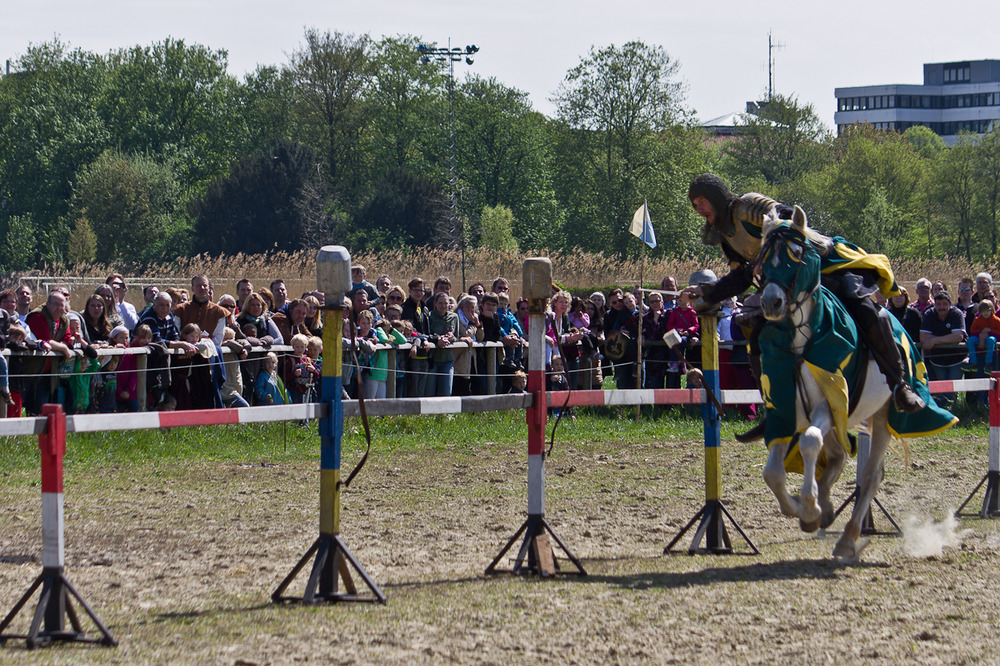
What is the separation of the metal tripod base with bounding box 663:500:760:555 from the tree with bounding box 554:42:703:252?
5622cm

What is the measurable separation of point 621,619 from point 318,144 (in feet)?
234

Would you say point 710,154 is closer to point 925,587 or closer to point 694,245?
point 694,245

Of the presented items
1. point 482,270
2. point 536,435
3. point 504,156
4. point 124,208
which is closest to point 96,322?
point 536,435

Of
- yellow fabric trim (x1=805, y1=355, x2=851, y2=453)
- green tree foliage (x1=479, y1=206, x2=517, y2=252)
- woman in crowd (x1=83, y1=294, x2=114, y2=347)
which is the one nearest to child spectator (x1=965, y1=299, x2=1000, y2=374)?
yellow fabric trim (x1=805, y1=355, x2=851, y2=453)

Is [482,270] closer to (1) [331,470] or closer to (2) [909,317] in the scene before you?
(2) [909,317]

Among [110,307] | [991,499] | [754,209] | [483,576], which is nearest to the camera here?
[483,576]

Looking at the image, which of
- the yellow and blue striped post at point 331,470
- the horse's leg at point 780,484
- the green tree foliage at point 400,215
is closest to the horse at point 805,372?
the horse's leg at point 780,484

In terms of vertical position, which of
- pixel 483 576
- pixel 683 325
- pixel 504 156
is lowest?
pixel 483 576

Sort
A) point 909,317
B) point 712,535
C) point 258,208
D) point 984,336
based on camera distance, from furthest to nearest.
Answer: point 258,208, point 909,317, point 984,336, point 712,535

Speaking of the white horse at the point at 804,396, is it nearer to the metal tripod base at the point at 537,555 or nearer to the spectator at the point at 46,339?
the metal tripod base at the point at 537,555

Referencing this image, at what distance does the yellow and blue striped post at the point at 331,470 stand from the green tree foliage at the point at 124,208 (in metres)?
61.3

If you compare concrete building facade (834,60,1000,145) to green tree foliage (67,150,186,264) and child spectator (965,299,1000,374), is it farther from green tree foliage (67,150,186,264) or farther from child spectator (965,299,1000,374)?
child spectator (965,299,1000,374)

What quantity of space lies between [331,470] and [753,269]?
10.6ft

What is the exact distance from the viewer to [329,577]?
6176 millimetres
